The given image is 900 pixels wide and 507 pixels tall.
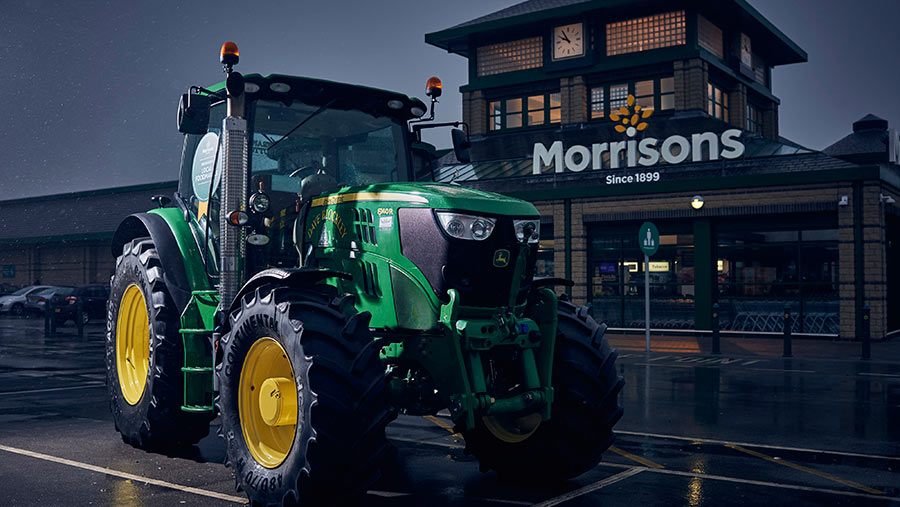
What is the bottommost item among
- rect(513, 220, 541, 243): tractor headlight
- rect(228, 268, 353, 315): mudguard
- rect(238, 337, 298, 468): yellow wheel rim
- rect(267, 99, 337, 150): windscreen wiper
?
rect(238, 337, 298, 468): yellow wheel rim

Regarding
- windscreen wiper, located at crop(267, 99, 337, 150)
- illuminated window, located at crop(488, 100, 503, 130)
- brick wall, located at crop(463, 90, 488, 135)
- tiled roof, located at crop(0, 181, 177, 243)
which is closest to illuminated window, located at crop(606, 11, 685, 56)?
illuminated window, located at crop(488, 100, 503, 130)

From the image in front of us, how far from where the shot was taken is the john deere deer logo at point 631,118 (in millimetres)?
26672

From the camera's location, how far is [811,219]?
76.1 ft

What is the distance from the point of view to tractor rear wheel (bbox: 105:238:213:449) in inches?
295

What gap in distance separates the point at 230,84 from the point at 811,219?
20.1m

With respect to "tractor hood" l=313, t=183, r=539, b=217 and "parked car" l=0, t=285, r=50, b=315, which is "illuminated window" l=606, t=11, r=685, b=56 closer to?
"parked car" l=0, t=285, r=50, b=315

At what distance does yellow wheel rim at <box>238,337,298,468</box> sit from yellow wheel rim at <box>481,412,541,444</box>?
170 centimetres

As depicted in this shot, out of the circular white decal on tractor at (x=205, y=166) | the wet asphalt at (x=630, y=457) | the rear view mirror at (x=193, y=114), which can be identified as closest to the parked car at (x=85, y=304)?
the wet asphalt at (x=630, y=457)

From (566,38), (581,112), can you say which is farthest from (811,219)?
(566,38)

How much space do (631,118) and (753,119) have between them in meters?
11.8

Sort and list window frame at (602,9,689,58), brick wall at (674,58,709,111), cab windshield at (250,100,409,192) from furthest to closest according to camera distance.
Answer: window frame at (602,9,689,58)
brick wall at (674,58,709,111)
cab windshield at (250,100,409,192)

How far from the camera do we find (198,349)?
7395 mm

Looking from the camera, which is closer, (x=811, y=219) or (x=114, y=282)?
(x=114, y=282)

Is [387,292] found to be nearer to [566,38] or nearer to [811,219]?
[811,219]
